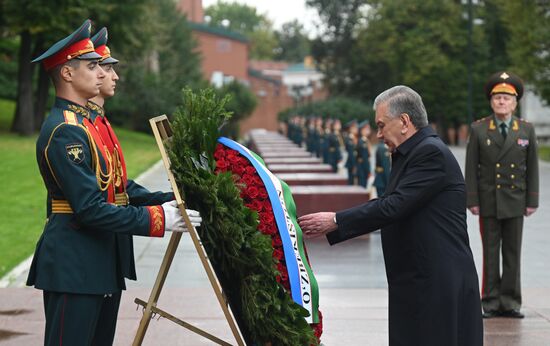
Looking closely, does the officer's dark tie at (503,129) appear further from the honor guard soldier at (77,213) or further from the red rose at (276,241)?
the honor guard soldier at (77,213)

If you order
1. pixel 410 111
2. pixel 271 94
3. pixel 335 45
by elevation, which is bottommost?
pixel 271 94

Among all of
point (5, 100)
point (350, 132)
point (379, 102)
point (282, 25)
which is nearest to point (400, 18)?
point (5, 100)

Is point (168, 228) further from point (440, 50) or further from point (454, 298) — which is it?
point (440, 50)

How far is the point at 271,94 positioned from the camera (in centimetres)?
8525

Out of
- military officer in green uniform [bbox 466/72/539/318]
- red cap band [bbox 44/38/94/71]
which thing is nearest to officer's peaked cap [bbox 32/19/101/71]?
red cap band [bbox 44/38/94/71]

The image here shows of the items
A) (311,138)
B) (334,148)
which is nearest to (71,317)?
(334,148)

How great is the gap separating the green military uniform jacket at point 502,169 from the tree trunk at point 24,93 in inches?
1151

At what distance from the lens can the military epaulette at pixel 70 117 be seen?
174 inches

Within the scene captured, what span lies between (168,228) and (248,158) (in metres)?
0.53

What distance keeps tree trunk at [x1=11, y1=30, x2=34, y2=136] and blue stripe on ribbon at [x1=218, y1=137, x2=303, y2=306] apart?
3177 centimetres

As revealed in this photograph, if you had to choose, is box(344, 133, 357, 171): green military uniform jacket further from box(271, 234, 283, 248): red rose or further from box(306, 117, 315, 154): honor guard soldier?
box(271, 234, 283, 248): red rose

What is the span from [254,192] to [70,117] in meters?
0.94

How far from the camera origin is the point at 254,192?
4621mm

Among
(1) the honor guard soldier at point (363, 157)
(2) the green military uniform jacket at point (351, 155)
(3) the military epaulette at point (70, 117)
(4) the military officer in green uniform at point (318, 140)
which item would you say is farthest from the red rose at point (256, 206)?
(4) the military officer in green uniform at point (318, 140)
